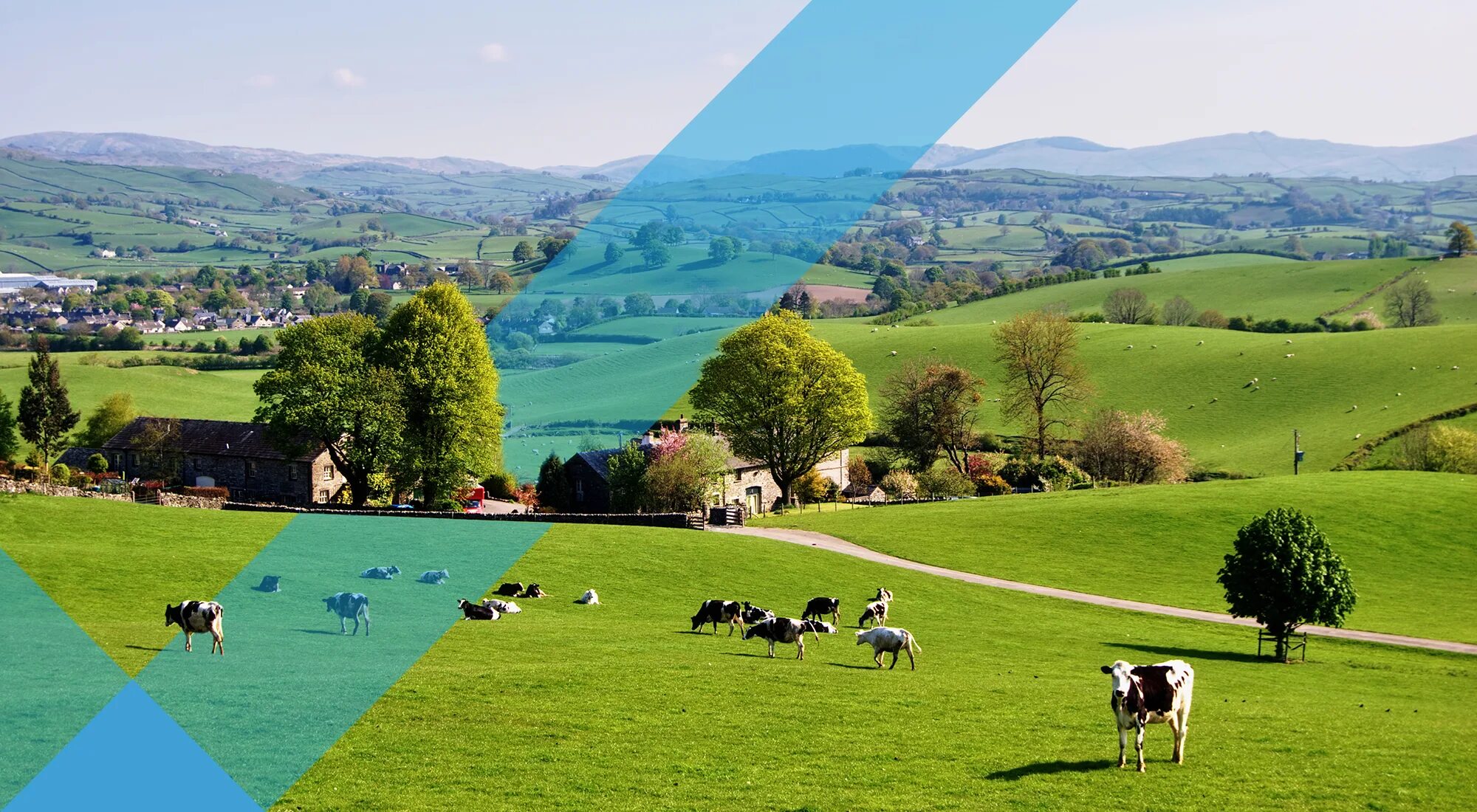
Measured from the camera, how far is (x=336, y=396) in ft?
156

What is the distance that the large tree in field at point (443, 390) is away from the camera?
6.12m

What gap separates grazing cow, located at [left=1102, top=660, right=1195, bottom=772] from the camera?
12508mm

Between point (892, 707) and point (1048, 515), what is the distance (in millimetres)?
31688

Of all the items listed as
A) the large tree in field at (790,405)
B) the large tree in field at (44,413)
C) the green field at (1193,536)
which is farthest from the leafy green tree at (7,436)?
the green field at (1193,536)

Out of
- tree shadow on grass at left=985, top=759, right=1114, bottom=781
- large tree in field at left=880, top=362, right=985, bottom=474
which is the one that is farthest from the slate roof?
tree shadow on grass at left=985, top=759, right=1114, bottom=781

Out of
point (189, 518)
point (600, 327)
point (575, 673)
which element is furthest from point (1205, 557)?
point (600, 327)

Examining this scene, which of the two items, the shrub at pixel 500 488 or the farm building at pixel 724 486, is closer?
Result: the farm building at pixel 724 486

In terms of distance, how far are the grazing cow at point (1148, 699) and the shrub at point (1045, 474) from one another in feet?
167

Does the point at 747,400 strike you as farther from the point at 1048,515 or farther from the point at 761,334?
the point at 1048,515

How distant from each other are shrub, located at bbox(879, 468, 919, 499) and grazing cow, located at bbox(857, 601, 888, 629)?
37.3 metres

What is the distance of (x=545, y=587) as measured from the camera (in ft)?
90.6

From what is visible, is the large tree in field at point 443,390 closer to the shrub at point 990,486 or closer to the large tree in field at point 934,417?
the shrub at point 990,486
